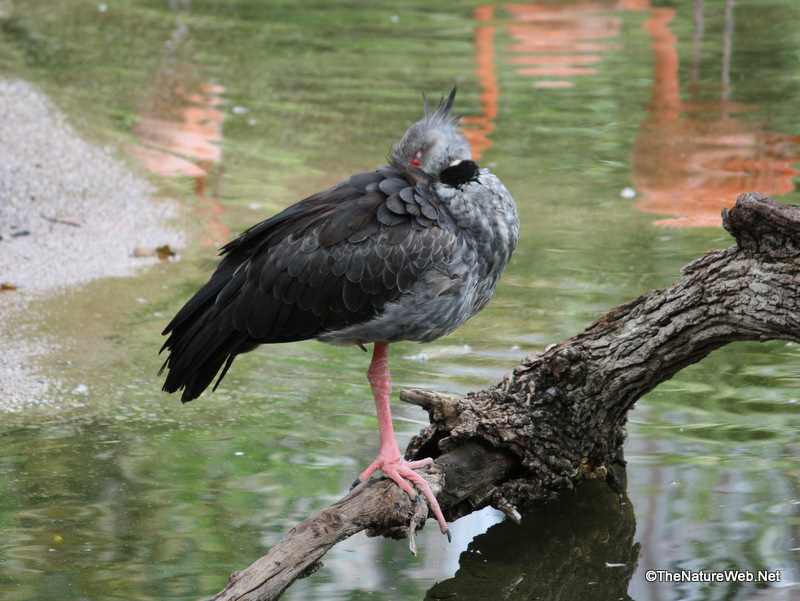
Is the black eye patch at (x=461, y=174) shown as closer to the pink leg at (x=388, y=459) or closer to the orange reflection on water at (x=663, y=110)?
the pink leg at (x=388, y=459)

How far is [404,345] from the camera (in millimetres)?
6645

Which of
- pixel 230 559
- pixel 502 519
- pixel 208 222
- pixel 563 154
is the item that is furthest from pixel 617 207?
pixel 230 559

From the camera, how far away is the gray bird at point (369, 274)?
4199mm

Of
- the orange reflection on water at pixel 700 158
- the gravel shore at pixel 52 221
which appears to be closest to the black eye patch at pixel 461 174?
the gravel shore at pixel 52 221

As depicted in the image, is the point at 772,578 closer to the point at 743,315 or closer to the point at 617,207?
the point at 743,315

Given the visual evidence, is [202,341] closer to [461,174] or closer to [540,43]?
[461,174]

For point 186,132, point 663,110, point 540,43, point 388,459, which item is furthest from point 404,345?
point 540,43

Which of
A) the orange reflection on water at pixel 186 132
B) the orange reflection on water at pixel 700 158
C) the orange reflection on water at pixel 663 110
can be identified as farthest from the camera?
the orange reflection on water at pixel 186 132

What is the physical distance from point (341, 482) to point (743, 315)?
6.94ft

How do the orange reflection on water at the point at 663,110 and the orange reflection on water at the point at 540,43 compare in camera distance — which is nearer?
the orange reflection on water at the point at 663,110

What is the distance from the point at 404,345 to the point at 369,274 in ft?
8.14

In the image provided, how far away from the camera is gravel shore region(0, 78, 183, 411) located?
6418 millimetres

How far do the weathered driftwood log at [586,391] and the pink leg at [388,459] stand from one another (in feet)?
0.17

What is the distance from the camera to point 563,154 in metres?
9.79
